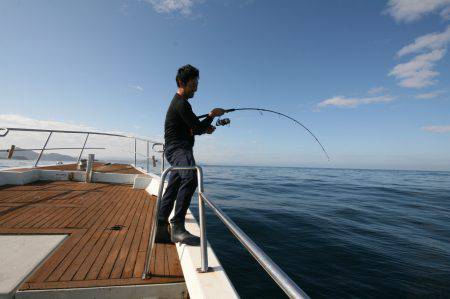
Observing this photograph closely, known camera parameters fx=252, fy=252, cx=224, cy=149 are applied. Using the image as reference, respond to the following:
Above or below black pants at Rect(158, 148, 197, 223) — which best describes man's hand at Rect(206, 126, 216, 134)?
above

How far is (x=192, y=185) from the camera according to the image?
2.78 metres

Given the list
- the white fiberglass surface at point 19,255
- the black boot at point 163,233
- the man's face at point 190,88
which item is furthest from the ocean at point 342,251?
the man's face at point 190,88

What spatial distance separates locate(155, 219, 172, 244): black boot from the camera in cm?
309

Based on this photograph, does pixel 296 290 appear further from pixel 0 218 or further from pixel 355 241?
pixel 355 241

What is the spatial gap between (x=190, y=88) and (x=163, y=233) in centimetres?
184

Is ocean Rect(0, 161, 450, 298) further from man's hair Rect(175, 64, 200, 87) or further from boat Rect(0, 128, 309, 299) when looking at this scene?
man's hair Rect(175, 64, 200, 87)

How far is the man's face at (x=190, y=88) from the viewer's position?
301 cm

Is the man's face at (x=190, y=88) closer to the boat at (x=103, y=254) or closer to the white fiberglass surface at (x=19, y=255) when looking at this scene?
the boat at (x=103, y=254)

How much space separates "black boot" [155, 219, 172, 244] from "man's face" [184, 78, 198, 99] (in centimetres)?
157

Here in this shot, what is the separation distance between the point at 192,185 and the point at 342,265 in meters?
3.69

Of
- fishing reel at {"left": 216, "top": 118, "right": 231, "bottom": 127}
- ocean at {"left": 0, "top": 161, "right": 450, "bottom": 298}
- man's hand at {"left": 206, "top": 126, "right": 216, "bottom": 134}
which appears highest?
fishing reel at {"left": 216, "top": 118, "right": 231, "bottom": 127}

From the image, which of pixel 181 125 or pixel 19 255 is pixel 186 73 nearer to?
pixel 181 125

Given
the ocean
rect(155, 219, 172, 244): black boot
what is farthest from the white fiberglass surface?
the ocean

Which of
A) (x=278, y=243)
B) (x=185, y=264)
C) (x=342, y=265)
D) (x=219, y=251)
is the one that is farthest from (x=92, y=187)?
(x=342, y=265)
